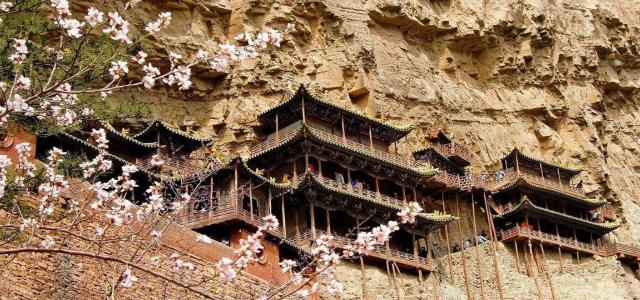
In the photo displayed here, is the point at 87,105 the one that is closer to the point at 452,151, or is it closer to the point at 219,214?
the point at 219,214

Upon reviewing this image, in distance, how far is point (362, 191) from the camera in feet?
105

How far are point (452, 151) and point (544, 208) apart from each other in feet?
19.3

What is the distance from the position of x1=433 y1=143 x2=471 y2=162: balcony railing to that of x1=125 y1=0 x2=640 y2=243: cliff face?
1.49 meters

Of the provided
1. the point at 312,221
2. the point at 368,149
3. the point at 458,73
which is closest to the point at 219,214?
the point at 312,221

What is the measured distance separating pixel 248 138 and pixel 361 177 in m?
5.42

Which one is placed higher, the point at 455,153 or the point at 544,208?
the point at 455,153

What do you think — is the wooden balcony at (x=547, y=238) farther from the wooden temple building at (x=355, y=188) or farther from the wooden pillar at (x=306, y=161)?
the wooden pillar at (x=306, y=161)

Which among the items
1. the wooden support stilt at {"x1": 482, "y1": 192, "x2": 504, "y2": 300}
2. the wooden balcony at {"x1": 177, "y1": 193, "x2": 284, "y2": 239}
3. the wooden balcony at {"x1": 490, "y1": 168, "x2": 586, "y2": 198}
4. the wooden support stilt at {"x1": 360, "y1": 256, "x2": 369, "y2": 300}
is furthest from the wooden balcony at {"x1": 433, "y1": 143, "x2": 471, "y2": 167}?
the wooden balcony at {"x1": 177, "y1": 193, "x2": 284, "y2": 239}

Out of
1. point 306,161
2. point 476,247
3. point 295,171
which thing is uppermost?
point 306,161

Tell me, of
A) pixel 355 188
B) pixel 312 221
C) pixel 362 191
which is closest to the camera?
pixel 312 221

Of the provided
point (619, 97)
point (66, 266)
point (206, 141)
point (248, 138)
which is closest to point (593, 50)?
point (619, 97)

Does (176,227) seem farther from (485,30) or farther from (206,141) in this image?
(485,30)

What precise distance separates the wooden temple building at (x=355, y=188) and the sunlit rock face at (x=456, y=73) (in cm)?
222

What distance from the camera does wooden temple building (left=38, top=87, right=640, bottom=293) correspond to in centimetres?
2658
